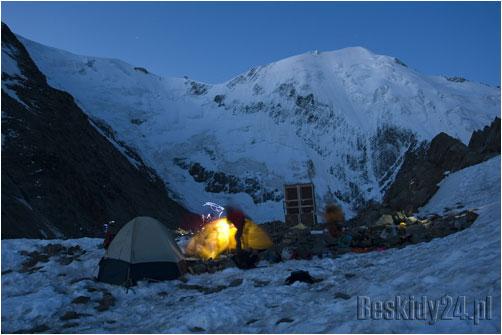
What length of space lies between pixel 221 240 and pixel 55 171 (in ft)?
95.6

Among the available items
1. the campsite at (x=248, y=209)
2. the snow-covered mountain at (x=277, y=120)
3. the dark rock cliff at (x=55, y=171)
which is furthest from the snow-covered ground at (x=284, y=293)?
the snow-covered mountain at (x=277, y=120)

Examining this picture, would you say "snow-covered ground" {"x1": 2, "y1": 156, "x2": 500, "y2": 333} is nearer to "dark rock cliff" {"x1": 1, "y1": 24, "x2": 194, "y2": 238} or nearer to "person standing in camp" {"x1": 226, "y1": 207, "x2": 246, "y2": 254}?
"person standing in camp" {"x1": 226, "y1": 207, "x2": 246, "y2": 254}

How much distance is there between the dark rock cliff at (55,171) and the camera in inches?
1281

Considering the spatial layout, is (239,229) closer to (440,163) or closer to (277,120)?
(440,163)

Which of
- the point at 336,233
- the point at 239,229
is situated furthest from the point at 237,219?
the point at 336,233

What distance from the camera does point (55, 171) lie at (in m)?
40.1

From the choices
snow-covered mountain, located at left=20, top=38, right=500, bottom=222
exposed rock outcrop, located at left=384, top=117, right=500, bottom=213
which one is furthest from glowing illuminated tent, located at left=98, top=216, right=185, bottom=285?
snow-covered mountain, located at left=20, top=38, right=500, bottom=222

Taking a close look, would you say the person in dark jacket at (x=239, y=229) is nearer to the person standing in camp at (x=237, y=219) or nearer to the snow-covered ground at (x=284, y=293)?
the person standing in camp at (x=237, y=219)

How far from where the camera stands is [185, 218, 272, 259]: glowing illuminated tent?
15.4 m

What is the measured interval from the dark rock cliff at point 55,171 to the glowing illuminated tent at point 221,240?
14718 mm

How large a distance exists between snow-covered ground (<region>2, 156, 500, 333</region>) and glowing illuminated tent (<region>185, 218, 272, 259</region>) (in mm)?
2298

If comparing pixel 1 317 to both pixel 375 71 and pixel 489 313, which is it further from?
pixel 375 71

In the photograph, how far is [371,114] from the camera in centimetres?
11025

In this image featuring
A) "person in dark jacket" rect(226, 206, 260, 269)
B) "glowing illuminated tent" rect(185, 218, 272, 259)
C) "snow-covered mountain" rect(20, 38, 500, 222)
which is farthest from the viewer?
"snow-covered mountain" rect(20, 38, 500, 222)
